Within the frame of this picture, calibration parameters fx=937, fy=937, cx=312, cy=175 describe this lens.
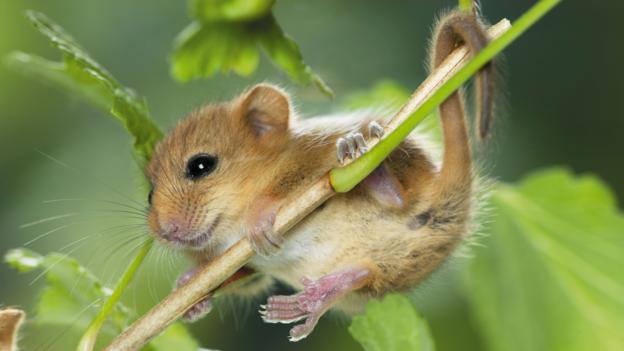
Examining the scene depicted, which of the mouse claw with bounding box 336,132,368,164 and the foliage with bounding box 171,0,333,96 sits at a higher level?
the foliage with bounding box 171,0,333,96

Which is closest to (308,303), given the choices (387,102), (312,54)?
(387,102)

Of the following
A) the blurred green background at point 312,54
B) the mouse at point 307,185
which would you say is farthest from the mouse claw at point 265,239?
the blurred green background at point 312,54

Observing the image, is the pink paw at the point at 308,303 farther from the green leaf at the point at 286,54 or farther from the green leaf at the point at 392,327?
the green leaf at the point at 286,54

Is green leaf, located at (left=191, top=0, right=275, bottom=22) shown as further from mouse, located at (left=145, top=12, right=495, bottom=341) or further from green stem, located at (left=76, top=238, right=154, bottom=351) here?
green stem, located at (left=76, top=238, right=154, bottom=351)

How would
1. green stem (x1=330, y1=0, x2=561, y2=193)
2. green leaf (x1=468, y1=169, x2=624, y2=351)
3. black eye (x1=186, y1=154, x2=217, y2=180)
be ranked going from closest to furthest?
green stem (x1=330, y1=0, x2=561, y2=193)
black eye (x1=186, y1=154, x2=217, y2=180)
green leaf (x1=468, y1=169, x2=624, y2=351)

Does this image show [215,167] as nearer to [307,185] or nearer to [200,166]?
[200,166]

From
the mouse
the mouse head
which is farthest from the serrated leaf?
the mouse head

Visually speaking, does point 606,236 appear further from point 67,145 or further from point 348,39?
point 67,145
